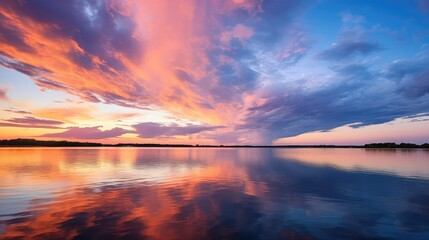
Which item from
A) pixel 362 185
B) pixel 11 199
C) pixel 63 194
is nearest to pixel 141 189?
pixel 63 194

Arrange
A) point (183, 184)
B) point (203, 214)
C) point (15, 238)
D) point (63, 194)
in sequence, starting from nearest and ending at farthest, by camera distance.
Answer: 1. point (15, 238)
2. point (203, 214)
3. point (63, 194)
4. point (183, 184)

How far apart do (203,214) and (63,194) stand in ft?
51.1

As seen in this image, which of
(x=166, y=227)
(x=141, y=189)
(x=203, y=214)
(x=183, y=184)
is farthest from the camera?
(x=183, y=184)

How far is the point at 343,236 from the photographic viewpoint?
13.6 meters

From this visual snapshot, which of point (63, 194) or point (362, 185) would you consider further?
point (362, 185)

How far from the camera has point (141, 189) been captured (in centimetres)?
2691

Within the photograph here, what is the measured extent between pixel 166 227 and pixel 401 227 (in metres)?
14.5

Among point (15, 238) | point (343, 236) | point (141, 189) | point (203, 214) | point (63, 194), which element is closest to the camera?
point (15, 238)

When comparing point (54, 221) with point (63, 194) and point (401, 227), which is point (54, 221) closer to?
point (63, 194)

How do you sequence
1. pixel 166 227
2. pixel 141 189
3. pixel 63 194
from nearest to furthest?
pixel 166 227, pixel 63 194, pixel 141 189

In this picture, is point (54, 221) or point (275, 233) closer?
point (275, 233)

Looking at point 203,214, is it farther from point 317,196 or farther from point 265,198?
point 317,196

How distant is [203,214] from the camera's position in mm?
17594

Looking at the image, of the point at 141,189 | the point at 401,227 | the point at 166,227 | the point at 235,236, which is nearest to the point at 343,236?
the point at 401,227
